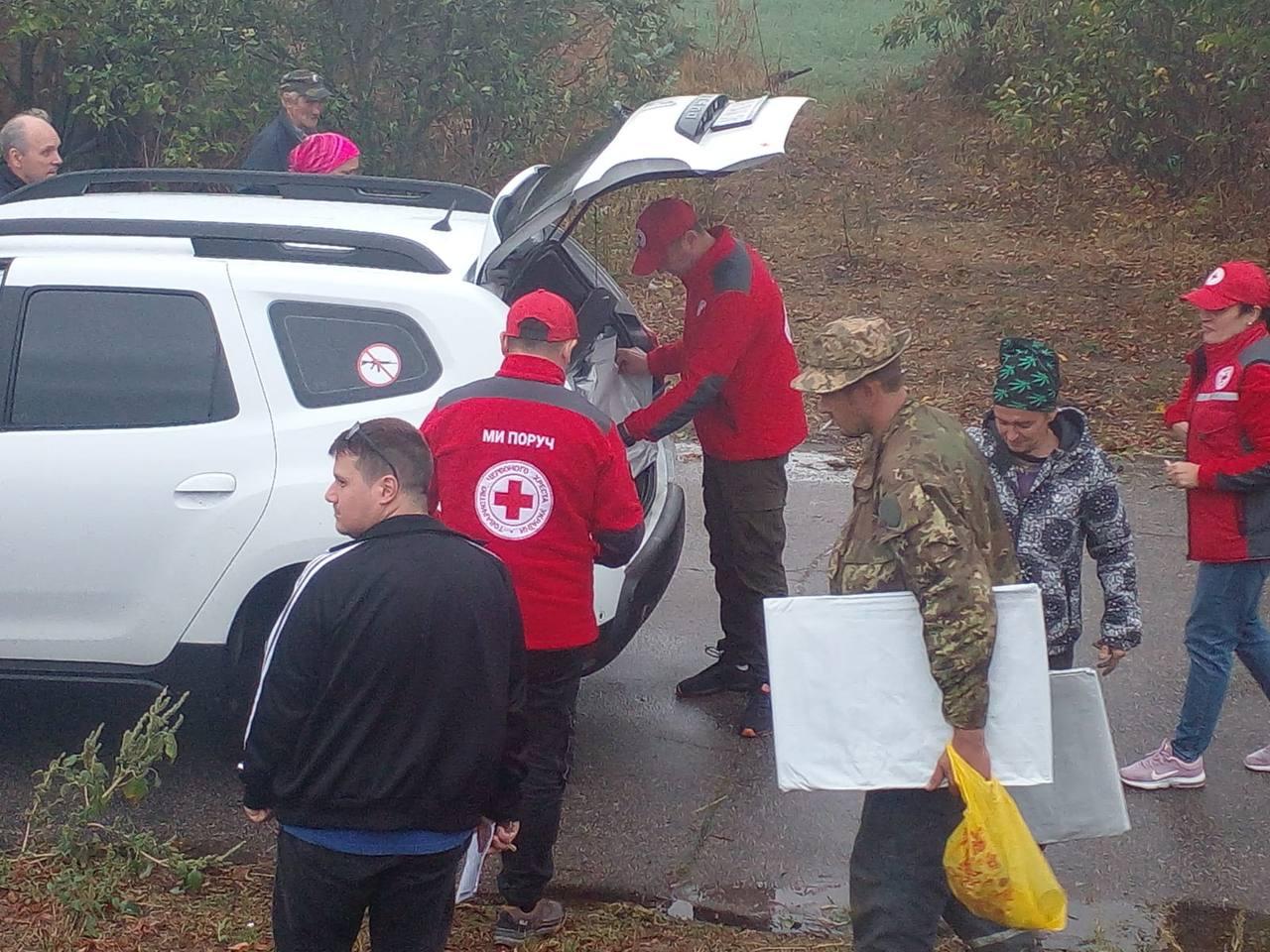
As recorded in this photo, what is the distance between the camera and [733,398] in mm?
5238

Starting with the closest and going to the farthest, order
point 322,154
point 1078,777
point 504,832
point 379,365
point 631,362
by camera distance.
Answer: point 504,832 < point 1078,777 < point 379,365 < point 631,362 < point 322,154

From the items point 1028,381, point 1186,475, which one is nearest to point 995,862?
point 1028,381

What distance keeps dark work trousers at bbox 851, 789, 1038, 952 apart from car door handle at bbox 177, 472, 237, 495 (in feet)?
7.37

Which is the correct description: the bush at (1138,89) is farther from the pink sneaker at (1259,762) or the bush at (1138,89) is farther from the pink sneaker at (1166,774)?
the pink sneaker at (1166,774)

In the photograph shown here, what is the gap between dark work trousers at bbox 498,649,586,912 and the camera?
13.0 feet

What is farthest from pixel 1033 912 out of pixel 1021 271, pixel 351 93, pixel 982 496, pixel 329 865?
pixel 1021 271

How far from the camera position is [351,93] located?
11242mm

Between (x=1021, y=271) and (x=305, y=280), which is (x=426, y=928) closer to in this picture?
(x=305, y=280)

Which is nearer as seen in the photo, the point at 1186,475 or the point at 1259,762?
the point at 1186,475

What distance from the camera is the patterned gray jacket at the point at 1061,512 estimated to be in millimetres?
3918

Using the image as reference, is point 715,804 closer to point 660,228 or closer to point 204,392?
point 660,228

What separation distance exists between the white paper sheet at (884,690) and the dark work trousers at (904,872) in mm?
113

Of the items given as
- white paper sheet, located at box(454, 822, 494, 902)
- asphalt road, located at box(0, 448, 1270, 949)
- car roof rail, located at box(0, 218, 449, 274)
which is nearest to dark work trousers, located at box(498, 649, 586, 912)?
white paper sheet, located at box(454, 822, 494, 902)

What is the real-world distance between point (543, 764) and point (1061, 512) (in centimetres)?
149
